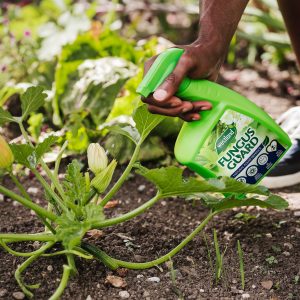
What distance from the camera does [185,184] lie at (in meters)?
1.43

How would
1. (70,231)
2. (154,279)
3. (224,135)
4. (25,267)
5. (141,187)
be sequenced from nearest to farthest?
1. (70,231)
2. (25,267)
3. (154,279)
4. (224,135)
5. (141,187)

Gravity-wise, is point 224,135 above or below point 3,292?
above

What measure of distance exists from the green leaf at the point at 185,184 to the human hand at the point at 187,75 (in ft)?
0.66

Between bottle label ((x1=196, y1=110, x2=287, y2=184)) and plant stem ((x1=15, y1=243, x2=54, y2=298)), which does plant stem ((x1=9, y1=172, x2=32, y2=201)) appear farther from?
bottle label ((x1=196, y1=110, x2=287, y2=184))

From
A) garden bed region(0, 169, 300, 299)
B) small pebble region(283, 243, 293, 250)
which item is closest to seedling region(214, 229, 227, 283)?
garden bed region(0, 169, 300, 299)

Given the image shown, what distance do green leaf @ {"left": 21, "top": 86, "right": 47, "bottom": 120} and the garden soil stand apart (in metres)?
0.37

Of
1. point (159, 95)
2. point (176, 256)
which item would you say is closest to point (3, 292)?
point (176, 256)

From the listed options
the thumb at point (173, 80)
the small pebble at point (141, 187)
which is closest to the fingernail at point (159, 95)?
the thumb at point (173, 80)

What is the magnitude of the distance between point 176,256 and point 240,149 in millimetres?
358

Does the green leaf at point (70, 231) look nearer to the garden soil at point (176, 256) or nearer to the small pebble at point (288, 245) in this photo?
the garden soil at point (176, 256)

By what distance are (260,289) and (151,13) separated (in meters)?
2.61

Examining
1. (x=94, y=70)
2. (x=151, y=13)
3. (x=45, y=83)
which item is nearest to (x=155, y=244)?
(x=94, y=70)

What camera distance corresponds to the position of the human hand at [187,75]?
59.8 inches

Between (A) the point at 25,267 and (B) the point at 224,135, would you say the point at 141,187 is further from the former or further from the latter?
(A) the point at 25,267
